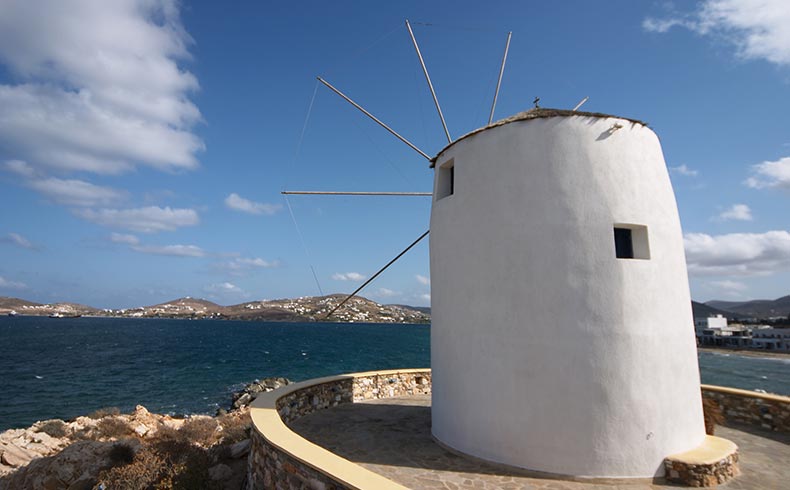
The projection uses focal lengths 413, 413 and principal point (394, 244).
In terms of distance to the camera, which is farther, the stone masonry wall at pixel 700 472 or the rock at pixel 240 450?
the rock at pixel 240 450

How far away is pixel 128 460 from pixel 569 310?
968 centimetres

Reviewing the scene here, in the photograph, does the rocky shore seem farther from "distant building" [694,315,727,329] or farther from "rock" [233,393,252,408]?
"distant building" [694,315,727,329]

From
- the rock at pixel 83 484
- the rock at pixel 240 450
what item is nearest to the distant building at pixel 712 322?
the rock at pixel 240 450

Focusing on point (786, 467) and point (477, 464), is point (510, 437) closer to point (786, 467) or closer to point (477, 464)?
point (477, 464)

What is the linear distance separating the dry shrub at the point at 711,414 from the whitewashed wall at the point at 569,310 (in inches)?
49.0

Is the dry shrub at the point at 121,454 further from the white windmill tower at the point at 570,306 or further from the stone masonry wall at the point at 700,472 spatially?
the stone masonry wall at the point at 700,472

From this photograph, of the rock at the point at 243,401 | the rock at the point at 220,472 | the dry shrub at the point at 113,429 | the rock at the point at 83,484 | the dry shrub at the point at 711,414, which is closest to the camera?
the dry shrub at the point at 711,414

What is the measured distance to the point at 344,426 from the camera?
8547 mm

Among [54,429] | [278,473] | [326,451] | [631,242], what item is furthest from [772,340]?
[54,429]

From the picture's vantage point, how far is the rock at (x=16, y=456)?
37.5 ft

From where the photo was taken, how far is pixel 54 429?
15.4 metres

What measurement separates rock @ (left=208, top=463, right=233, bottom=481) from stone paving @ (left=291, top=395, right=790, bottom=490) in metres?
1.39

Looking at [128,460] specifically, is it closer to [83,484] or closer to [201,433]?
[83,484]

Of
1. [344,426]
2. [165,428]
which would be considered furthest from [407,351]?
[344,426]
